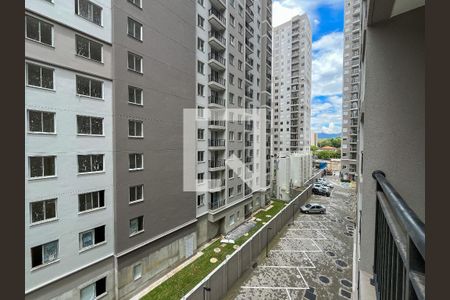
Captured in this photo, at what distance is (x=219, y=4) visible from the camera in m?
18.5

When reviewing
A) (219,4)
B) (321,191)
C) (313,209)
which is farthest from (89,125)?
(321,191)

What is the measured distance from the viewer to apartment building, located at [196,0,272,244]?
676 inches

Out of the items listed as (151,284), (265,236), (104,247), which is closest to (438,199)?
(104,247)

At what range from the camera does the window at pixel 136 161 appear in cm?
1182

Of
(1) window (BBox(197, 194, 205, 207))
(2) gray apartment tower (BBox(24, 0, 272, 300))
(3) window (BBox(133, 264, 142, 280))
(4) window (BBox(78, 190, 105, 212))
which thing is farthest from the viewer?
(1) window (BBox(197, 194, 205, 207))

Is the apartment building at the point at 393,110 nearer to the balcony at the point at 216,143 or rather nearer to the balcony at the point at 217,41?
the balcony at the point at 216,143

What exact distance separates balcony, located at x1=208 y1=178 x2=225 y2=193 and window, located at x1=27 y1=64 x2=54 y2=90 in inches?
486

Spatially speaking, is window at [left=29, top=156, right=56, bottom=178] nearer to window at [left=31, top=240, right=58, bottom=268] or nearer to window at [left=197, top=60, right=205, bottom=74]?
window at [left=31, top=240, right=58, bottom=268]

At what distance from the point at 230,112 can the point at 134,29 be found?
10.8 metres

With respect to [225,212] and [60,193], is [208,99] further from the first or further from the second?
[60,193]

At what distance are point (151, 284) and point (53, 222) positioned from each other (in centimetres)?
686

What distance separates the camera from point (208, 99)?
58.0ft

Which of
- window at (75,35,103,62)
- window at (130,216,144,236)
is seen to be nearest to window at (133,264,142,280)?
window at (130,216,144,236)

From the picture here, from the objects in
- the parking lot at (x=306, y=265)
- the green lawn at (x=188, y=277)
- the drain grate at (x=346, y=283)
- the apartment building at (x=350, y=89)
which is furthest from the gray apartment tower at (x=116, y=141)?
the apartment building at (x=350, y=89)
